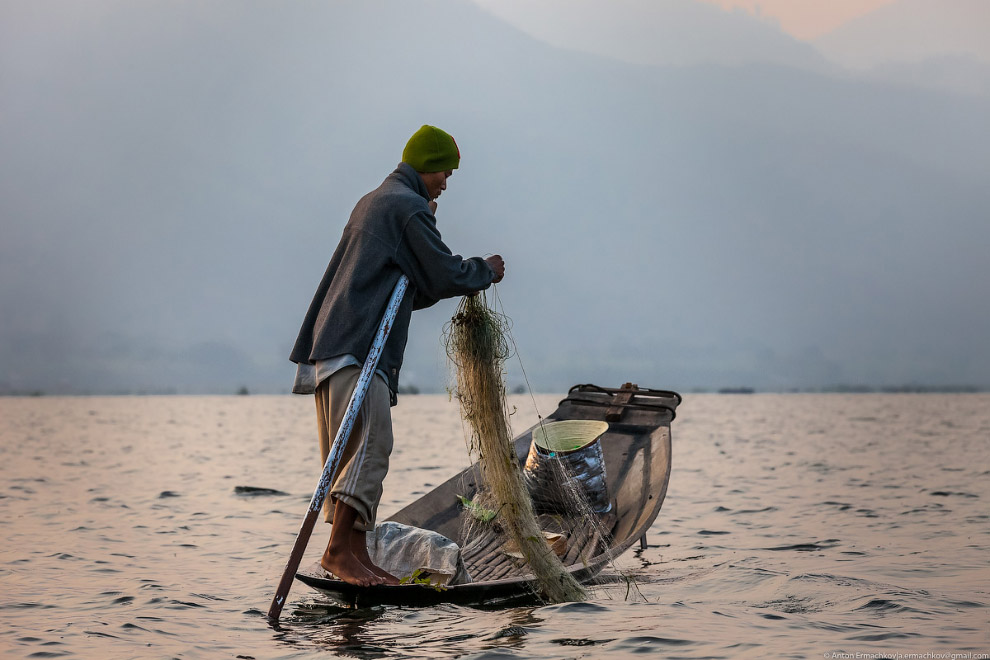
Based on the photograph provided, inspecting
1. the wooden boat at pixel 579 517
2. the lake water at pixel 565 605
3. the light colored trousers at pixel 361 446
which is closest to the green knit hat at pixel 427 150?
the light colored trousers at pixel 361 446

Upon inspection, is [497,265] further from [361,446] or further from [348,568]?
[348,568]

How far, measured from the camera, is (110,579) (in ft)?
20.2

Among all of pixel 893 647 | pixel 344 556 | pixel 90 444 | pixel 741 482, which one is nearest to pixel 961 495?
pixel 741 482

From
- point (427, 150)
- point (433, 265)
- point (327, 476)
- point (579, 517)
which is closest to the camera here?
point (327, 476)

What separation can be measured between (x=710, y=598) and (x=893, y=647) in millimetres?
1393

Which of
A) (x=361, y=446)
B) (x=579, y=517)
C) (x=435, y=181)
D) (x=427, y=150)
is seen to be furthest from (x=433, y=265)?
(x=579, y=517)

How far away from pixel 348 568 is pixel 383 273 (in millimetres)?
1590

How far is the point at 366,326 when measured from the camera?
482 cm

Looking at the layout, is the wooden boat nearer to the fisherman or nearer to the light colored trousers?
the fisherman

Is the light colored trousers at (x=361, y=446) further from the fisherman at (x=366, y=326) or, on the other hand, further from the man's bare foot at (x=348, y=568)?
the man's bare foot at (x=348, y=568)

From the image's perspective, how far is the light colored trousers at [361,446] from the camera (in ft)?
15.6

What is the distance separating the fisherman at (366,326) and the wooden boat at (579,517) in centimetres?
23

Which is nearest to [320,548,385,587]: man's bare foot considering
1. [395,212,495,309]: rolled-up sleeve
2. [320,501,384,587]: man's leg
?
[320,501,384,587]: man's leg

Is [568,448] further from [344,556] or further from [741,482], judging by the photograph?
[741,482]
